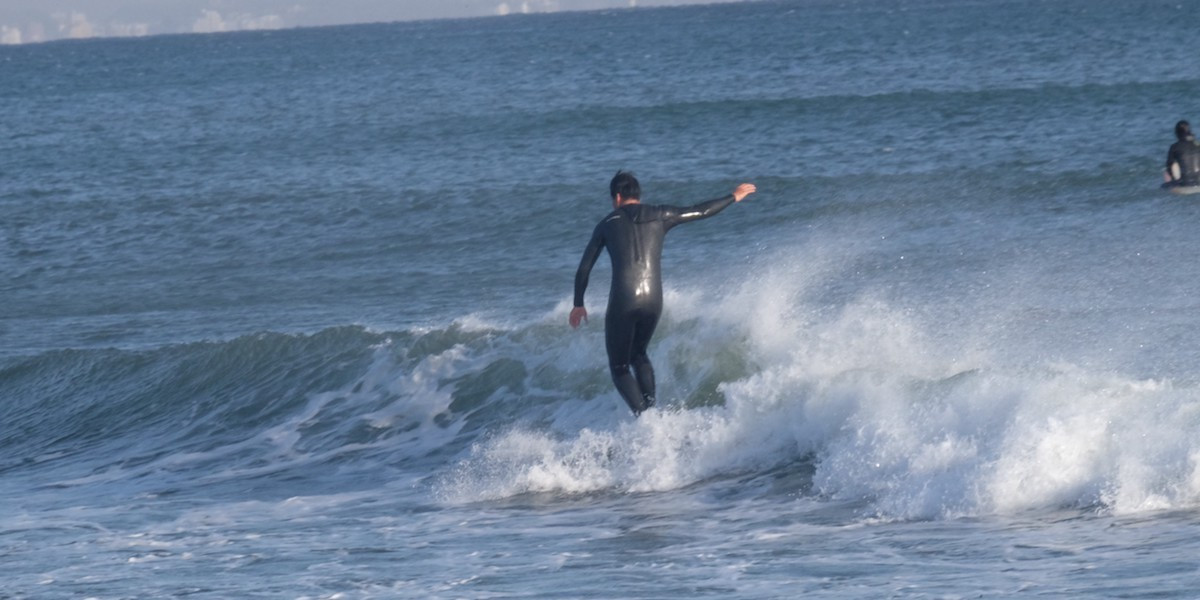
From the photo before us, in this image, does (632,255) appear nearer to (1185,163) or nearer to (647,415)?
(647,415)

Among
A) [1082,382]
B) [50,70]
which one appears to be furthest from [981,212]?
[50,70]

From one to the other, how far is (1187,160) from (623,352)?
10.1 metres

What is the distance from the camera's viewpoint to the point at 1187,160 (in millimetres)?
16938

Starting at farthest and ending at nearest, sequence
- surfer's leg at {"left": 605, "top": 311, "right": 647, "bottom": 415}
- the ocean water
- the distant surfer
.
A: surfer's leg at {"left": 605, "top": 311, "right": 647, "bottom": 415} → the distant surfer → the ocean water

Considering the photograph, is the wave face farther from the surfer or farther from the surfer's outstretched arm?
the surfer

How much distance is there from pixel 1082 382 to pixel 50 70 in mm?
93398

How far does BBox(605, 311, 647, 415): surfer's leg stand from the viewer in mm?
9078

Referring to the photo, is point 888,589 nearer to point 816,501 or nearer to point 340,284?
point 816,501

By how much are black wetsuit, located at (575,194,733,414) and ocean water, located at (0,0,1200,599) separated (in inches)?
31.1

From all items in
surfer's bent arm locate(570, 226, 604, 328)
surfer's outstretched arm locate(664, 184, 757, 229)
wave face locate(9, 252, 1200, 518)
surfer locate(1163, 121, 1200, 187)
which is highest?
surfer's outstretched arm locate(664, 184, 757, 229)

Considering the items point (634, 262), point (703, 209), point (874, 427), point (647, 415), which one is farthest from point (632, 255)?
point (874, 427)

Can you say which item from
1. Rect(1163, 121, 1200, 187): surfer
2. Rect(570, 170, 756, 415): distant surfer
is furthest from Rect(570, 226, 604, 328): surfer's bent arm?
Rect(1163, 121, 1200, 187): surfer

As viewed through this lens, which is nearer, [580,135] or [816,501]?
[816,501]

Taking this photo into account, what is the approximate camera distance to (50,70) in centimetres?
9406
